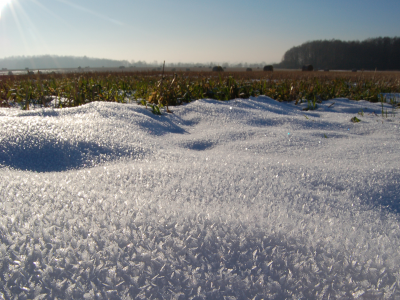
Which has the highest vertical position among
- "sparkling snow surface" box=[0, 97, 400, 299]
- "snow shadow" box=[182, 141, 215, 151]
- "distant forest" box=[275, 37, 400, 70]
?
"distant forest" box=[275, 37, 400, 70]

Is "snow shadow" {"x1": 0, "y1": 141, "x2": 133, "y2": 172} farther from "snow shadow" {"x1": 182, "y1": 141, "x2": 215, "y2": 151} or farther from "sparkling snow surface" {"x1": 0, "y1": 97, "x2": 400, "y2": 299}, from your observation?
"snow shadow" {"x1": 182, "y1": 141, "x2": 215, "y2": 151}

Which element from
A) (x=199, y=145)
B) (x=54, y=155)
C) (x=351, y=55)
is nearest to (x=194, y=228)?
(x=54, y=155)

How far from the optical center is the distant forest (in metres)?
42.5

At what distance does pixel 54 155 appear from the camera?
114 cm

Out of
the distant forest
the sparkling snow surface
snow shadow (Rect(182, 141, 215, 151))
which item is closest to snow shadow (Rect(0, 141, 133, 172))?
the sparkling snow surface

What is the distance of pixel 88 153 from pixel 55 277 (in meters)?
0.86

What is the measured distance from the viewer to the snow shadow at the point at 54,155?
1.06 meters

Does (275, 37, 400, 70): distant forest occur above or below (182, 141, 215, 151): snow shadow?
above

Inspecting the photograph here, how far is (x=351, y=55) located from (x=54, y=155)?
2348 inches

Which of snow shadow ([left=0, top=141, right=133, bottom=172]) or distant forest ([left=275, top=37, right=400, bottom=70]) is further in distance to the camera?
distant forest ([left=275, top=37, right=400, bottom=70])

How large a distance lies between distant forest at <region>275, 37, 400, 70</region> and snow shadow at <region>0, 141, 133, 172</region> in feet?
165

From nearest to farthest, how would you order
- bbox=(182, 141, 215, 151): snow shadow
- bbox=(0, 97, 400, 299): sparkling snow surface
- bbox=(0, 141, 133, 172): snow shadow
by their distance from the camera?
bbox=(0, 97, 400, 299): sparkling snow surface, bbox=(0, 141, 133, 172): snow shadow, bbox=(182, 141, 215, 151): snow shadow

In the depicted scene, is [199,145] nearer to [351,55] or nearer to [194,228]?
[194,228]

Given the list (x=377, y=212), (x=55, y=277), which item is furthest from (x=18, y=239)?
(x=377, y=212)
